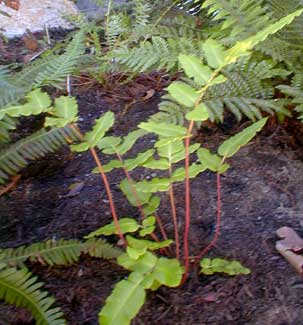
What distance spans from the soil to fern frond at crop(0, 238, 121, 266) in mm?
101

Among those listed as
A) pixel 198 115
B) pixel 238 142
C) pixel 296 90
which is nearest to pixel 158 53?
pixel 296 90

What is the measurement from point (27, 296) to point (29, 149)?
64 cm

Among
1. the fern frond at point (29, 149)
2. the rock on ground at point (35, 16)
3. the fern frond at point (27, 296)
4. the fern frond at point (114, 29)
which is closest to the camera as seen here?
the fern frond at point (27, 296)

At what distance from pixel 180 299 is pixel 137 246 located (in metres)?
0.24

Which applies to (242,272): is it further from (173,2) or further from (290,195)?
(173,2)

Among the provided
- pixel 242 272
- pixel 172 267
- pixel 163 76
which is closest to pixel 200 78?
pixel 172 267

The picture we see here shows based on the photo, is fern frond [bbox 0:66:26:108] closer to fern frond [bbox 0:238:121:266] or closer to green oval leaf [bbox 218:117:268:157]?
fern frond [bbox 0:238:121:266]

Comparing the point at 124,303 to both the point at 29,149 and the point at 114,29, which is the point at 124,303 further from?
the point at 114,29

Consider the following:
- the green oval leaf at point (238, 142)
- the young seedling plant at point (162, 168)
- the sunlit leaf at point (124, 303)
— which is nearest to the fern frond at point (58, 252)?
the young seedling plant at point (162, 168)

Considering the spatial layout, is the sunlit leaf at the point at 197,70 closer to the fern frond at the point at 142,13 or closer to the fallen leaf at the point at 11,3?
the fallen leaf at the point at 11,3

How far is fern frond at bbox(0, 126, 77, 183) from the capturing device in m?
2.11

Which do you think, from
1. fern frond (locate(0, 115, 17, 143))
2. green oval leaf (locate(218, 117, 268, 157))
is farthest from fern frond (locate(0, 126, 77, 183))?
green oval leaf (locate(218, 117, 268, 157))

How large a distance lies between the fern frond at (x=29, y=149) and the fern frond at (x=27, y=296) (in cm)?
49

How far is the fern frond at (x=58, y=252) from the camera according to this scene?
71.9 inches
